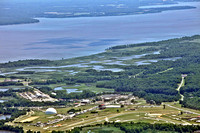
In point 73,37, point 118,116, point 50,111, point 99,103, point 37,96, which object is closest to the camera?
point 118,116

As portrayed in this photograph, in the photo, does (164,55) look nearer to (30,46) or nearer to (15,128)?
(30,46)

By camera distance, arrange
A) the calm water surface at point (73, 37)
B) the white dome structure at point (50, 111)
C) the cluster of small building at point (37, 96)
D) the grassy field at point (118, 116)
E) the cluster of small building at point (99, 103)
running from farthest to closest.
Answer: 1. the calm water surface at point (73, 37)
2. the cluster of small building at point (37, 96)
3. the white dome structure at point (50, 111)
4. the cluster of small building at point (99, 103)
5. the grassy field at point (118, 116)

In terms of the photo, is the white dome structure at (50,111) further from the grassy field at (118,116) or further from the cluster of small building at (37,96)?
the cluster of small building at (37,96)

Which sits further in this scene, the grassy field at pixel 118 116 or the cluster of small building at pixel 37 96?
the cluster of small building at pixel 37 96

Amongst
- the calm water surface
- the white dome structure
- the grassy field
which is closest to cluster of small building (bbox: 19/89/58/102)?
the grassy field

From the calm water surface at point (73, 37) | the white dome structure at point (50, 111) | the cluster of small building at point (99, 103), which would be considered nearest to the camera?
the cluster of small building at point (99, 103)

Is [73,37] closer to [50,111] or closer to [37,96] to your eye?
[37,96]

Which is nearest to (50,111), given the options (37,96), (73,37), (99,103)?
(99,103)

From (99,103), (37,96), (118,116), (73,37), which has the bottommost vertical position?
(37,96)

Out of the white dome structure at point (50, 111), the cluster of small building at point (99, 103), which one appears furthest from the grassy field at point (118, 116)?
the cluster of small building at point (99, 103)
